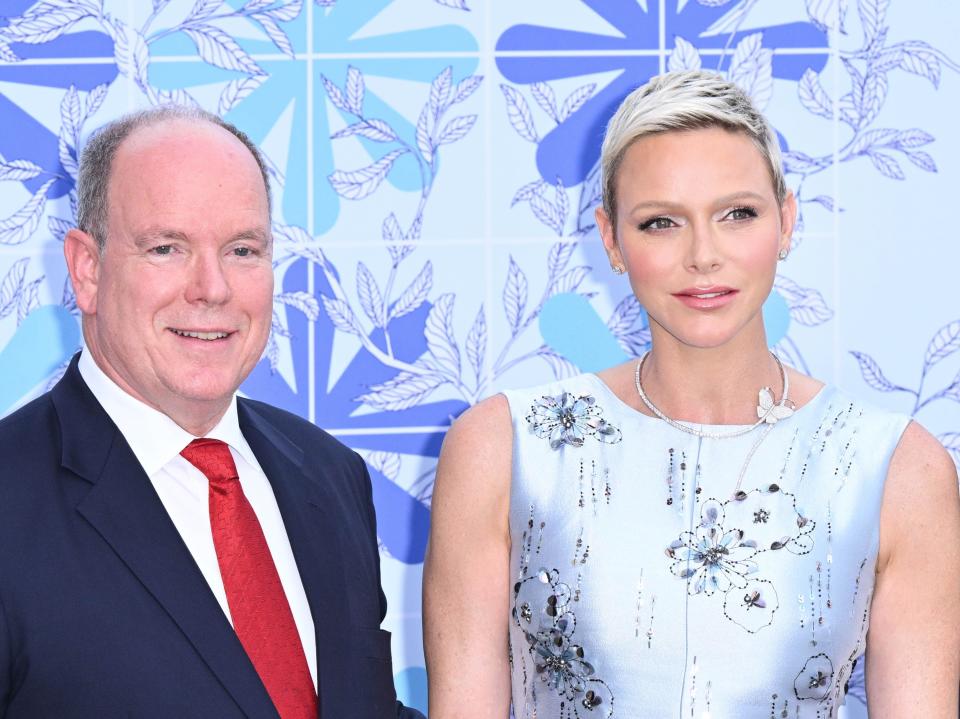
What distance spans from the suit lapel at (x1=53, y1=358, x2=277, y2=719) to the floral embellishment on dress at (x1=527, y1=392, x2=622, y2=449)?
704 mm

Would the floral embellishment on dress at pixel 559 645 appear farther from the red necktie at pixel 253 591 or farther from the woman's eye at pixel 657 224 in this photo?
the woman's eye at pixel 657 224

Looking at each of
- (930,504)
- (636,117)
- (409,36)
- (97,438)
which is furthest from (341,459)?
(409,36)

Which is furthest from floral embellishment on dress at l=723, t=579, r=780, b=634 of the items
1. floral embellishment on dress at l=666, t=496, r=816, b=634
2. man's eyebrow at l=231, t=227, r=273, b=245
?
man's eyebrow at l=231, t=227, r=273, b=245

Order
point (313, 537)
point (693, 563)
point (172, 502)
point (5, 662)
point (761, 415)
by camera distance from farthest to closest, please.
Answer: point (761, 415) → point (693, 563) → point (313, 537) → point (172, 502) → point (5, 662)

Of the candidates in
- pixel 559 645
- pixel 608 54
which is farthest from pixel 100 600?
pixel 608 54

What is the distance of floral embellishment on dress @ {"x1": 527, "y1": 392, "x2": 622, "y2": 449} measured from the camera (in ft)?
7.31

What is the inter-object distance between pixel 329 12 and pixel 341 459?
123 centimetres

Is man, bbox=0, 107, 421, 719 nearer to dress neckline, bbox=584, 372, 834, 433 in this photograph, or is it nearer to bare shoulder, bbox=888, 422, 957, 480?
dress neckline, bbox=584, 372, 834, 433

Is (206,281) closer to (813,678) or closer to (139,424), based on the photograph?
(139,424)

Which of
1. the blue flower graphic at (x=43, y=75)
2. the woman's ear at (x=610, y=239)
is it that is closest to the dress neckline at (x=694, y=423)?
the woman's ear at (x=610, y=239)

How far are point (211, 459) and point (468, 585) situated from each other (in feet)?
1.62

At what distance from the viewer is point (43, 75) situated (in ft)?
9.61

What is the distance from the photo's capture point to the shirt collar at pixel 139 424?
1836 mm

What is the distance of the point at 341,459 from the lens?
7.40ft
